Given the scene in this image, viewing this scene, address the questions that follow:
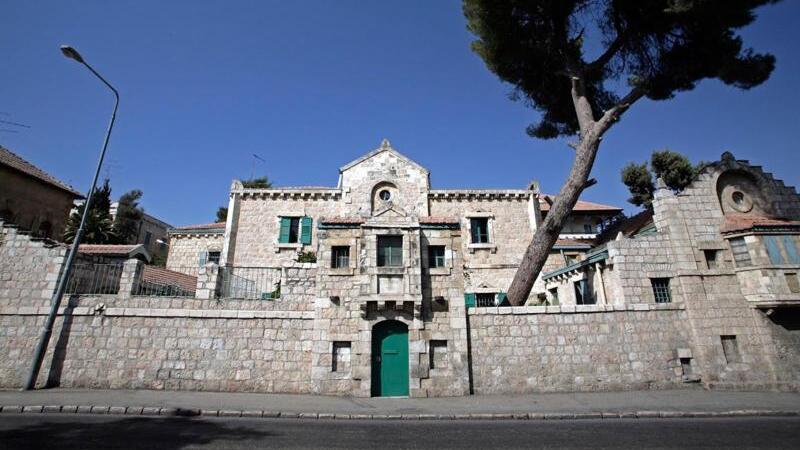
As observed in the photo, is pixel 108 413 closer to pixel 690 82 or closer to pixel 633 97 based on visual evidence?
pixel 633 97

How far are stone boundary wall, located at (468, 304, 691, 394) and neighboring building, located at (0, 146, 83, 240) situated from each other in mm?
19295

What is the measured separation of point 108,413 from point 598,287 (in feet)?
53.4

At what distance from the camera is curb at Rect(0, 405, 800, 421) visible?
8492mm

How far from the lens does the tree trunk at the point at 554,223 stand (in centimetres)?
1359

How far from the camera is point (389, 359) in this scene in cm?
1105

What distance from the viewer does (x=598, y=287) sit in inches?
561

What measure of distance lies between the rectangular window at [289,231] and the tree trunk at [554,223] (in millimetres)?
12896

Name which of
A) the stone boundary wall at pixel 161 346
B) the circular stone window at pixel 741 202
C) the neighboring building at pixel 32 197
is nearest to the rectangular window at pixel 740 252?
the circular stone window at pixel 741 202

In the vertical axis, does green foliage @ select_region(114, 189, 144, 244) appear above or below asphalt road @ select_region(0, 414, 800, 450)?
above

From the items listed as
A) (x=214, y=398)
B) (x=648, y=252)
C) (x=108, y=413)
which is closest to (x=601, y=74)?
(x=648, y=252)

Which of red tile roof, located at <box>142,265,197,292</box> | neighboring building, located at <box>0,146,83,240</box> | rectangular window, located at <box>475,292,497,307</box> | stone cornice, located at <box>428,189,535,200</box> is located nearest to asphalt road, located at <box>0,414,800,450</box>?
red tile roof, located at <box>142,265,197,292</box>

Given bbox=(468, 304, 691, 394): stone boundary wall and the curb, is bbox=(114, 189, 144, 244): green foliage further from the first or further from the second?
bbox=(468, 304, 691, 394): stone boundary wall

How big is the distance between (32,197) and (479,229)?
75.4 feet

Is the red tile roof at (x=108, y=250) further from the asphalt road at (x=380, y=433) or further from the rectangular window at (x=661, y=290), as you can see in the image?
the rectangular window at (x=661, y=290)
